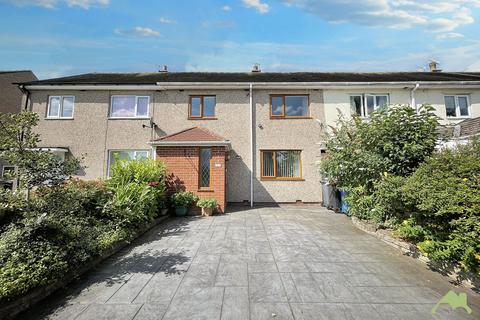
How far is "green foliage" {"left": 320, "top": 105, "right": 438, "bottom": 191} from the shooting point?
18.6ft

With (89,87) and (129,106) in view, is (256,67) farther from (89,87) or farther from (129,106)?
(89,87)

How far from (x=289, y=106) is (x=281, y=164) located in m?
3.04

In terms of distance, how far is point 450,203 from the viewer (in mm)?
3459

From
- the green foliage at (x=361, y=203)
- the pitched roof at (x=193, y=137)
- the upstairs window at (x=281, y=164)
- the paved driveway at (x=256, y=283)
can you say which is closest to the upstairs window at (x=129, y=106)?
the pitched roof at (x=193, y=137)

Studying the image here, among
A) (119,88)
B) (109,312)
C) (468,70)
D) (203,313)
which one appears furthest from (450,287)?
(468,70)

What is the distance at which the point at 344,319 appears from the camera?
2564 mm

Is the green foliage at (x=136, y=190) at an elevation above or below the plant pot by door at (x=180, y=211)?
above

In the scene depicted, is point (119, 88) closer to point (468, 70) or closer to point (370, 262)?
point (370, 262)

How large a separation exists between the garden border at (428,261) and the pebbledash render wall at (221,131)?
15.2 feet

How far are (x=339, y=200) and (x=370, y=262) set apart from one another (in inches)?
204

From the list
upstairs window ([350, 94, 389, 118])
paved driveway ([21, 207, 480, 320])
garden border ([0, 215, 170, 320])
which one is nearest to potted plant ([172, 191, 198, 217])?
paved driveway ([21, 207, 480, 320])

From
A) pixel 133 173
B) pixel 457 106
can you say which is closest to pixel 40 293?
pixel 133 173

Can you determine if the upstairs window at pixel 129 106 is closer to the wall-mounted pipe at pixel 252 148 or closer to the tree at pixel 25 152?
the wall-mounted pipe at pixel 252 148

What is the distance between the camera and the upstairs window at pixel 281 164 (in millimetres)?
10805
